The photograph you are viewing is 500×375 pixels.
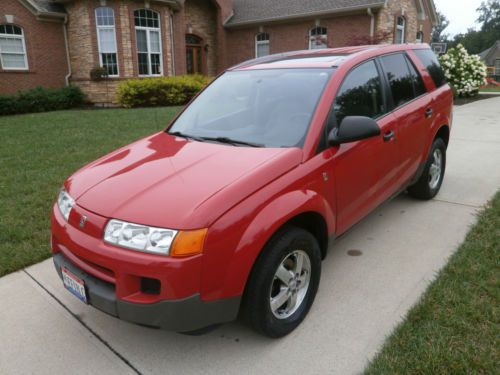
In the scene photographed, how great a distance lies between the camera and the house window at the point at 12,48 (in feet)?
56.1

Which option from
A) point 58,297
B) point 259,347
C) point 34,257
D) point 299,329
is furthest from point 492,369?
point 34,257

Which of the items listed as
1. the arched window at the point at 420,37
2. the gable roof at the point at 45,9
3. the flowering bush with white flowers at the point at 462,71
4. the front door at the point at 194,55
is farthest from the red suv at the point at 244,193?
the arched window at the point at 420,37

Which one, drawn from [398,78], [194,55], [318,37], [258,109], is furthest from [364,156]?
[194,55]

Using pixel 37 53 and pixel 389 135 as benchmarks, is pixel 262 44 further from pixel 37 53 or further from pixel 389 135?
pixel 389 135

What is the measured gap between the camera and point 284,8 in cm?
2234

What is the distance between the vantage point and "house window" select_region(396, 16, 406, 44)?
21.9 metres

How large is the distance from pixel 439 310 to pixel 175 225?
6.35 ft

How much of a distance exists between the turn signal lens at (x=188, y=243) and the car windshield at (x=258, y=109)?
1.04 m

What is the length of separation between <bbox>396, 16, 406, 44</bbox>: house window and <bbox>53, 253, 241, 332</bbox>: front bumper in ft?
74.2

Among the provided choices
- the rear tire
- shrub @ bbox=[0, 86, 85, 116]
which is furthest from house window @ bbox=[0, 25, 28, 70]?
the rear tire

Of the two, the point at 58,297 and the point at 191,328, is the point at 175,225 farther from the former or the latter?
the point at 58,297

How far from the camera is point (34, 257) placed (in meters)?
3.88

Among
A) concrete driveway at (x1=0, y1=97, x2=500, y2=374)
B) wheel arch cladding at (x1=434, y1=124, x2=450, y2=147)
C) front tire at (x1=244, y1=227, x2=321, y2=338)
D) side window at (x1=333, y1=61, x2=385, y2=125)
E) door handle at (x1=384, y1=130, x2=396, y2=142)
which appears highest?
side window at (x1=333, y1=61, x2=385, y2=125)

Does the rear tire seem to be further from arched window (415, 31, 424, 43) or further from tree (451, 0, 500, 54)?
tree (451, 0, 500, 54)
